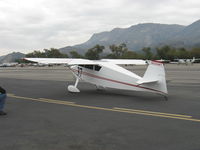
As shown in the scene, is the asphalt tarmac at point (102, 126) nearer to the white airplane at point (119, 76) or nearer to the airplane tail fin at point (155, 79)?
the airplane tail fin at point (155, 79)

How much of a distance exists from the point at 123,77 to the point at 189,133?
6.14m

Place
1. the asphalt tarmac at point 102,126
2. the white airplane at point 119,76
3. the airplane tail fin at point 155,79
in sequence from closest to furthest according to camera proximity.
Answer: the asphalt tarmac at point 102,126
the airplane tail fin at point 155,79
the white airplane at point 119,76

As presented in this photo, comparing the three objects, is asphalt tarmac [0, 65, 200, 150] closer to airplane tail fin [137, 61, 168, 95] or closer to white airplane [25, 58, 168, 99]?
airplane tail fin [137, 61, 168, 95]

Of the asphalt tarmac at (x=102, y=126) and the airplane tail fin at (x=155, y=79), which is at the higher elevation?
the airplane tail fin at (x=155, y=79)

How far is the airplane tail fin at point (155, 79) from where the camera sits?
1007cm

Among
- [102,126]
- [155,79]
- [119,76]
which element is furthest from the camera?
[119,76]

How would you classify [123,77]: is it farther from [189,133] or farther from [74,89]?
[189,133]

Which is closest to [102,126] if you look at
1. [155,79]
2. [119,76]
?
[155,79]

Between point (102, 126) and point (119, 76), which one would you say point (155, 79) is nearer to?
point (119, 76)

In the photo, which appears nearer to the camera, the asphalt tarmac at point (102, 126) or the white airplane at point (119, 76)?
the asphalt tarmac at point (102, 126)

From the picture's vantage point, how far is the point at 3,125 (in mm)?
6781

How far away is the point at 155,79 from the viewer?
10.2m

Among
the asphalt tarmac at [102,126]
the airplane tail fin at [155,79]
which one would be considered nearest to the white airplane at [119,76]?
the airplane tail fin at [155,79]

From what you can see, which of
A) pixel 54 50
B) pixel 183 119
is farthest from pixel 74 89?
pixel 54 50
